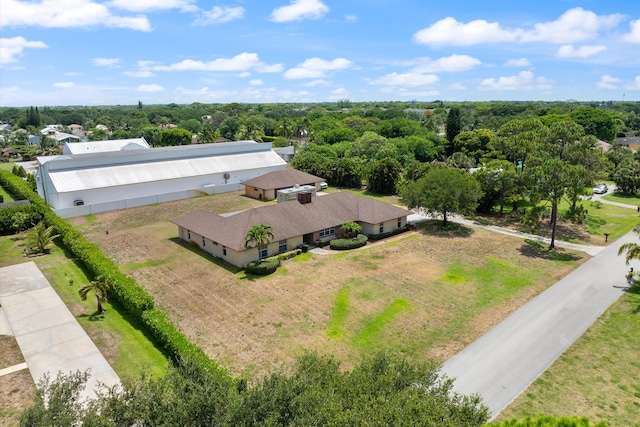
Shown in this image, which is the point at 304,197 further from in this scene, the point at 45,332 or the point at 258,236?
the point at 45,332

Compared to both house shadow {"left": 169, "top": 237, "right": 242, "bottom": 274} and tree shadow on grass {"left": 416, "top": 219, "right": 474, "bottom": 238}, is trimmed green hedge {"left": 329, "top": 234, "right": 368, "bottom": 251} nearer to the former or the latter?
tree shadow on grass {"left": 416, "top": 219, "right": 474, "bottom": 238}

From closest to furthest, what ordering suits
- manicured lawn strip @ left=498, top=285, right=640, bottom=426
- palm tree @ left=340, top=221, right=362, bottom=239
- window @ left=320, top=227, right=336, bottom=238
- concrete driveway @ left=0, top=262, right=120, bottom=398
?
manicured lawn strip @ left=498, top=285, right=640, bottom=426, concrete driveway @ left=0, top=262, right=120, bottom=398, palm tree @ left=340, top=221, right=362, bottom=239, window @ left=320, top=227, right=336, bottom=238

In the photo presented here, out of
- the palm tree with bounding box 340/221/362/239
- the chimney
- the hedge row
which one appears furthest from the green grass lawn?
the palm tree with bounding box 340/221/362/239

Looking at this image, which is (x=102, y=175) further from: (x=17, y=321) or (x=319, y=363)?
(x=319, y=363)

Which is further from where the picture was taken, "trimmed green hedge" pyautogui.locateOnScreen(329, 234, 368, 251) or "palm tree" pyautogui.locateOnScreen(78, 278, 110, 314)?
"trimmed green hedge" pyautogui.locateOnScreen(329, 234, 368, 251)

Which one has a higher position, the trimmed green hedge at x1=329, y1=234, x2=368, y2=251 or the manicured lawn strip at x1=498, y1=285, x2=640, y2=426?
the trimmed green hedge at x1=329, y1=234, x2=368, y2=251

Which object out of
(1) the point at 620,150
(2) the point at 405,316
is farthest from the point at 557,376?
(1) the point at 620,150
